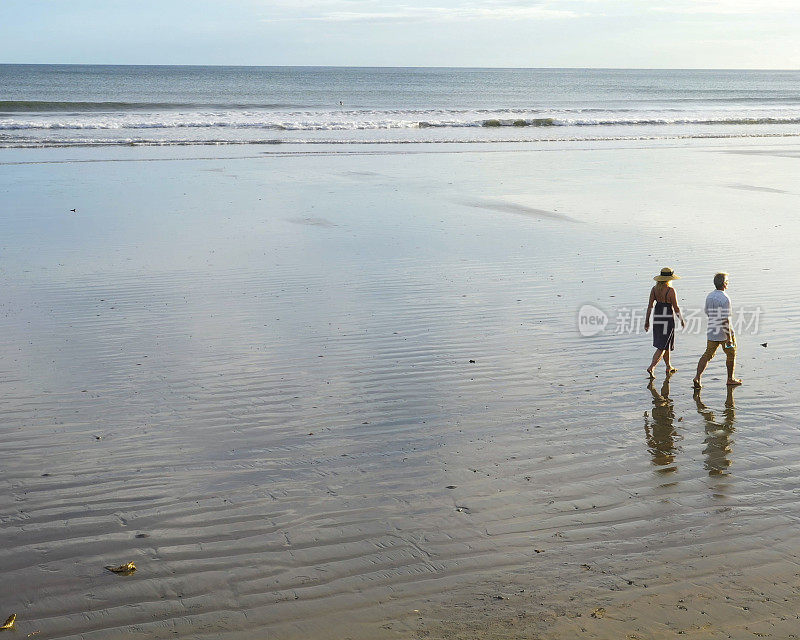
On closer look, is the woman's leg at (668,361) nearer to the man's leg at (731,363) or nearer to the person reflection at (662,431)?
the person reflection at (662,431)

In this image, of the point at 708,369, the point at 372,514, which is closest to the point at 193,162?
the point at 708,369

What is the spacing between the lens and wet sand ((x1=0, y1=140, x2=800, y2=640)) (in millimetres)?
4852

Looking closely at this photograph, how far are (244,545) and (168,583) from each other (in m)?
0.57

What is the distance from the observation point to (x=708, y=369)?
8844 millimetres

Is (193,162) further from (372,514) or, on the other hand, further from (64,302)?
(372,514)

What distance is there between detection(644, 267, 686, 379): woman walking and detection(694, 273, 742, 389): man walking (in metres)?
0.36

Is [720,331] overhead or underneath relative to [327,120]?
underneath

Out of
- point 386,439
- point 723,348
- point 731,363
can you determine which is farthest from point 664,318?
point 386,439

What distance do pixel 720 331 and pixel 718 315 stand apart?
160 mm

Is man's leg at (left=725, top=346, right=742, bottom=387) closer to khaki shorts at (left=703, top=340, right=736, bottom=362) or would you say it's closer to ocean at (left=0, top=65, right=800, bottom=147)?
khaki shorts at (left=703, top=340, right=736, bottom=362)

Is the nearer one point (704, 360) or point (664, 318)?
point (704, 360)

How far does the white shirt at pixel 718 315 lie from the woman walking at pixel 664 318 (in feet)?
1.19

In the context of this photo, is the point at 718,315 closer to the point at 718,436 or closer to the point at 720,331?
the point at 720,331

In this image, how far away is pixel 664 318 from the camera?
873 cm
